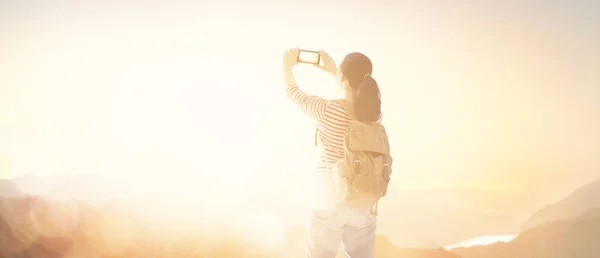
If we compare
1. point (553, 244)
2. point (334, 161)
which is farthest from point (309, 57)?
point (553, 244)

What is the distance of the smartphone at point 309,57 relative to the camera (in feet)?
7.31

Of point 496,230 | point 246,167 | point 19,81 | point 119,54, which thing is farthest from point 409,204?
point 19,81

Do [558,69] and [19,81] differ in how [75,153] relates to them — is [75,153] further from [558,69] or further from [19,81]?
[558,69]

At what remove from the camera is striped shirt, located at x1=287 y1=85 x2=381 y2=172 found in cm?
185

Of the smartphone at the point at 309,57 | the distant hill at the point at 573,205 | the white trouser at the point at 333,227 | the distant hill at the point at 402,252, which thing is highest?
the smartphone at the point at 309,57

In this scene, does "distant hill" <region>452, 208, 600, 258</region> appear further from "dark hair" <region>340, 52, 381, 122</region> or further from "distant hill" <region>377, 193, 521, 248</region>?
"dark hair" <region>340, 52, 381, 122</region>

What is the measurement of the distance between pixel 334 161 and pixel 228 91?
7.27 ft

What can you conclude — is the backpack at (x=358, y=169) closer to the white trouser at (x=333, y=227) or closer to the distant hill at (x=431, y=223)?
the white trouser at (x=333, y=227)

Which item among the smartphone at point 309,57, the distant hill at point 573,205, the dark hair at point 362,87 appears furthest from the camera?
the distant hill at point 573,205

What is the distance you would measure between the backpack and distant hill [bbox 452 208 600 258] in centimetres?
252

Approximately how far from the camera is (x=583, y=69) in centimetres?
436

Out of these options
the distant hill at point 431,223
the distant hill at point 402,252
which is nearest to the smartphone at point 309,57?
the distant hill at point 431,223

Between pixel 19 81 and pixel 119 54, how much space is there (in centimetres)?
87

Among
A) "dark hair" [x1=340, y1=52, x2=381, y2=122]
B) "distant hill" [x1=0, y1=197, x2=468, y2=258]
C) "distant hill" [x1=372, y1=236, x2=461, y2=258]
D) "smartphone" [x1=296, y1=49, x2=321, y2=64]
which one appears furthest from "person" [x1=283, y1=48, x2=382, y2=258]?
"distant hill" [x1=372, y1=236, x2=461, y2=258]
